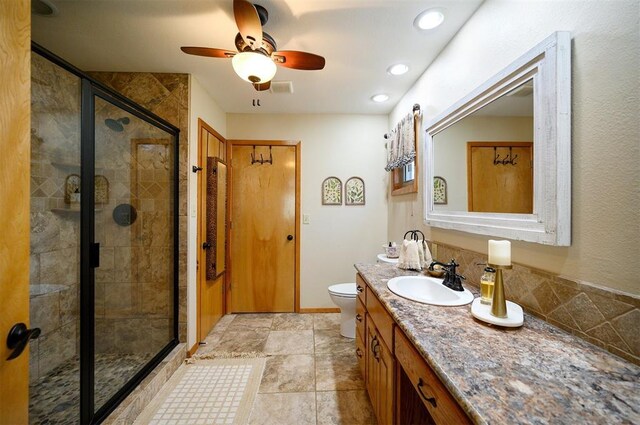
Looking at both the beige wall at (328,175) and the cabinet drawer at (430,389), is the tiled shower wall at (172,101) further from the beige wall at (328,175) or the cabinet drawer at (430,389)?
the cabinet drawer at (430,389)

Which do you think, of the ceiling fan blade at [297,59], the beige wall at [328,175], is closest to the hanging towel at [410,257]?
the beige wall at [328,175]

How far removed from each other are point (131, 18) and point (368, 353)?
2516mm

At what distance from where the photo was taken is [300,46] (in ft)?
5.43

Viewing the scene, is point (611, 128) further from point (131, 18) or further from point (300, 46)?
point (131, 18)

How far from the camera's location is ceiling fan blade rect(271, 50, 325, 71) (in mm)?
1403

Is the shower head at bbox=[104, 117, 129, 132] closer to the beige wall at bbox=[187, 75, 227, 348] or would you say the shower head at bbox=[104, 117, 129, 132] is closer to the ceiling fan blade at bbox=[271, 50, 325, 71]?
the beige wall at bbox=[187, 75, 227, 348]

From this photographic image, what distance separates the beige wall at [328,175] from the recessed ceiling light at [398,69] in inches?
36.9

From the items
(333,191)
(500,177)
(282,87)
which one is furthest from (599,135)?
(333,191)

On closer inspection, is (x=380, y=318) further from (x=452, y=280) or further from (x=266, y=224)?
(x=266, y=224)

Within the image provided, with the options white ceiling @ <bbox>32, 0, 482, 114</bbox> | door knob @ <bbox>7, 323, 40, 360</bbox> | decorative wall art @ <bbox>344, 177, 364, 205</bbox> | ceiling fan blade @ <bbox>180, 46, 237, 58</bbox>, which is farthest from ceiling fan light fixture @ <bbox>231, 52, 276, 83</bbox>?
decorative wall art @ <bbox>344, 177, 364, 205</bbox>

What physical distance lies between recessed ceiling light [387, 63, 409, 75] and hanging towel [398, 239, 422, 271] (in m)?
1.39

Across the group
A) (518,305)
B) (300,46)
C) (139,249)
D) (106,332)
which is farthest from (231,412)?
(300,46)

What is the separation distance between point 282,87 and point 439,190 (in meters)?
1.65

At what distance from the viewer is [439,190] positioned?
171cm
